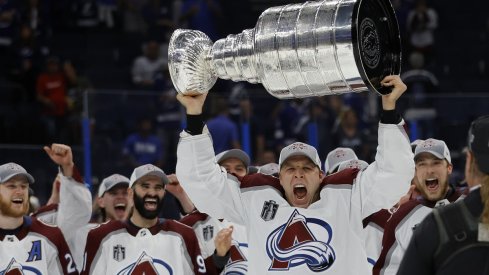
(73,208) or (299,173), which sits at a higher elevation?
(299,173)

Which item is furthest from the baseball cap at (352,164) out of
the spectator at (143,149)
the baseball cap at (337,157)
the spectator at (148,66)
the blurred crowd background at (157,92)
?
the spectator at (148,66)

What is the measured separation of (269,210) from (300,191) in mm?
171

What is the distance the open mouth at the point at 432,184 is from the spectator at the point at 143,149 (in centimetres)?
285

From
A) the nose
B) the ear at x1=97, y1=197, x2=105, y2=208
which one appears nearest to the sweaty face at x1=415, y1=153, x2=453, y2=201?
the nose

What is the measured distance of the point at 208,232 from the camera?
6.95 meters

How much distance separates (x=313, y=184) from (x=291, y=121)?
352 centimetres

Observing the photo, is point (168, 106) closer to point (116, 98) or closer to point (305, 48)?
point (116, 98)

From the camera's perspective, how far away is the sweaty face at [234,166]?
7.16 m

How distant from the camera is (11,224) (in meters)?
6.52

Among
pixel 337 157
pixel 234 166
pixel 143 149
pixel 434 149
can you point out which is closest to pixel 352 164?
pixel 434 149

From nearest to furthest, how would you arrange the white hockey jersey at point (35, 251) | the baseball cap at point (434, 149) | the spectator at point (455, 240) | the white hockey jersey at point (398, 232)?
the spectator at point (455, 240) < the white hockey jersey at point (398, 232) < the baseball cap at point (434, 149) < the white hockey jersey at point (35, 251)

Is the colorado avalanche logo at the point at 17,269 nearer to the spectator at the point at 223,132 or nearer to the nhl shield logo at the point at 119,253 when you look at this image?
the nhl shield logo at the point at 119,253

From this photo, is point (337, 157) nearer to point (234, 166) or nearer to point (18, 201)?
point (234, 166)

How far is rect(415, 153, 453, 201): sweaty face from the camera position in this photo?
20.1ft
